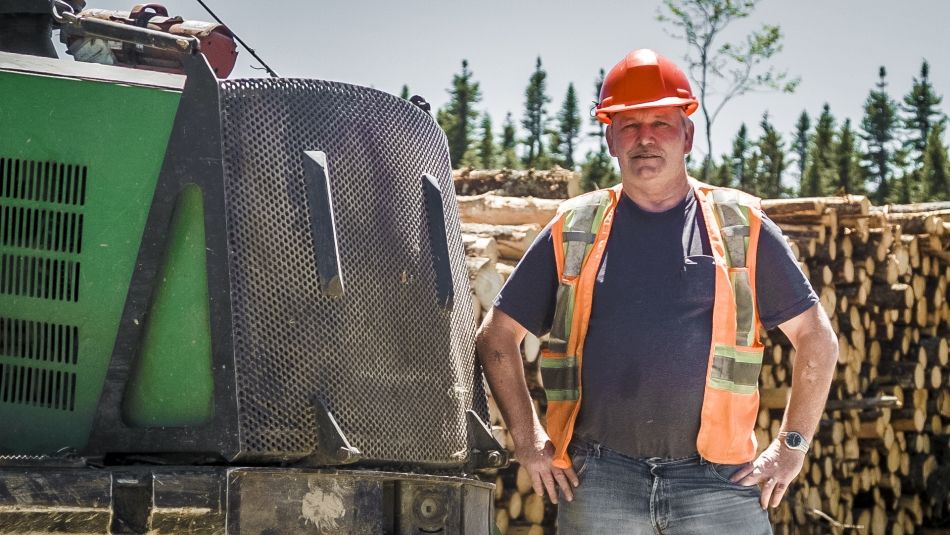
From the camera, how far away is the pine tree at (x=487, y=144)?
136 ft

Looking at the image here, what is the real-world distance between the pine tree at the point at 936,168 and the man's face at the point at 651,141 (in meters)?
36.5

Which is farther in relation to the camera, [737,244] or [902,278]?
[902,278]

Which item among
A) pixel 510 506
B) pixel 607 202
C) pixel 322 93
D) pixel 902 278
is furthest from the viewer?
pixel 902 278

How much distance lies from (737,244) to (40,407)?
217 centimetres

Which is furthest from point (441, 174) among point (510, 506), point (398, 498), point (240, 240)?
point (510, 506)

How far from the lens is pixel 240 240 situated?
3309 mm

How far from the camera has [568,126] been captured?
1933 inches

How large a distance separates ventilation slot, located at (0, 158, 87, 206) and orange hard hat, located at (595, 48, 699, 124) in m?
1.75

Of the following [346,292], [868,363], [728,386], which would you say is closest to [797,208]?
[868,363]

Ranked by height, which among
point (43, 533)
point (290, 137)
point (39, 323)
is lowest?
point (43, 533)

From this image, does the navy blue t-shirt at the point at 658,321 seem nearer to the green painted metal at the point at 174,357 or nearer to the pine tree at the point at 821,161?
the green painted metal at the point at 174,357

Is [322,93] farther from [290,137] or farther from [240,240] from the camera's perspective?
[240,240]

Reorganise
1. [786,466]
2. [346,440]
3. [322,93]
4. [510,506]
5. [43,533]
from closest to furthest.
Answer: [43,533] < [346,440] < [322,93] < [786,466] < [510,506]

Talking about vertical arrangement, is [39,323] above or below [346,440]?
above
